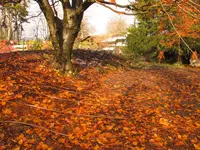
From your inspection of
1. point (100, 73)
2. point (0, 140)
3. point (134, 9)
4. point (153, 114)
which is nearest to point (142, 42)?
point (100, 73)

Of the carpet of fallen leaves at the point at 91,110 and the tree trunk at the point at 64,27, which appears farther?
the tree trunk at the point at 64,27

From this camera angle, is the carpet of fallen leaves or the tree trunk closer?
the carpet of fallen leaves

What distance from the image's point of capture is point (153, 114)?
5246mm

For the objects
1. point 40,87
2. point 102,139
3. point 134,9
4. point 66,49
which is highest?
point 134,9

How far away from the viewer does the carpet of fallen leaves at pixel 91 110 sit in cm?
385

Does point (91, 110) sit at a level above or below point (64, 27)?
below

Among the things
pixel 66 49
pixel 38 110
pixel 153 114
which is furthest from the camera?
pixel 66 49

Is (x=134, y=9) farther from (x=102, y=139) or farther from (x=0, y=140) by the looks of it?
(x=0, y=140)

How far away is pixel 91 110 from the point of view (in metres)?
5.09

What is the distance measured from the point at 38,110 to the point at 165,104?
371 centimetres

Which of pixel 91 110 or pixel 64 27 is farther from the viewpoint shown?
pixel 64 27

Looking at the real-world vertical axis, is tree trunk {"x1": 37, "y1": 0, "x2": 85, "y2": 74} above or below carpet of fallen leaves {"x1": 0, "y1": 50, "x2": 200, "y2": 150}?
above

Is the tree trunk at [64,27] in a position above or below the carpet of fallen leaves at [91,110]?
above

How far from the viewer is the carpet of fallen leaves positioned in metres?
3.85
